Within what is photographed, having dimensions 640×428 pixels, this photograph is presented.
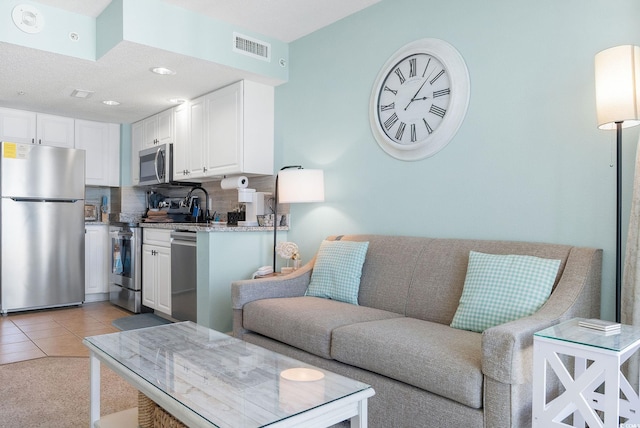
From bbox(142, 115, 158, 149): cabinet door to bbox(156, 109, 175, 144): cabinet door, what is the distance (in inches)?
3.3

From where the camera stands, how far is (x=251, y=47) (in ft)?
12.5

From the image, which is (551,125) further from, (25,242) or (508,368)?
(25,242)

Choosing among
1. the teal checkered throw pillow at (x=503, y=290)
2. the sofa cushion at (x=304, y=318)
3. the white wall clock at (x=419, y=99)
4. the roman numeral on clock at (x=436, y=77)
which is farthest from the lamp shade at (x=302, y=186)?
the teal checkered throw pillow at (x=503, y=290)

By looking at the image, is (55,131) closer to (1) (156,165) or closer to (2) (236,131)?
(1) (156,165)

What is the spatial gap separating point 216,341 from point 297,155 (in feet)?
7.41

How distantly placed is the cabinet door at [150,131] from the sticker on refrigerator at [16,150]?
1.18 meters

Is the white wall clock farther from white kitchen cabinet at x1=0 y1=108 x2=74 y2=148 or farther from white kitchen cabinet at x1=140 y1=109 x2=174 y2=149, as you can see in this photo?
white kitchen cabinet at x1=0 y1=108 x2=74 y2=148

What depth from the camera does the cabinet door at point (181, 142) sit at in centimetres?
469

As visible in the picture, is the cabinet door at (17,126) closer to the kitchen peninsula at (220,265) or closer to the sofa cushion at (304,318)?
the kitchen peninsula at (220,265)

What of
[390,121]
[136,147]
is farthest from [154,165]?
[390,121]

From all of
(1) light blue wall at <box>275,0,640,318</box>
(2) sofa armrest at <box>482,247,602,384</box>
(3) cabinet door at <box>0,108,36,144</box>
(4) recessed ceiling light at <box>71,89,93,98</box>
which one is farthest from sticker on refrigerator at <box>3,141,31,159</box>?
(2) sofa armrest at <box>482,247,602,384</box>

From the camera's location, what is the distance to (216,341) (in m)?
1.99

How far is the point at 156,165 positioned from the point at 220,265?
2.02 m

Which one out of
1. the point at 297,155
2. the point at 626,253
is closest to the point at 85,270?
the point at 297,155
